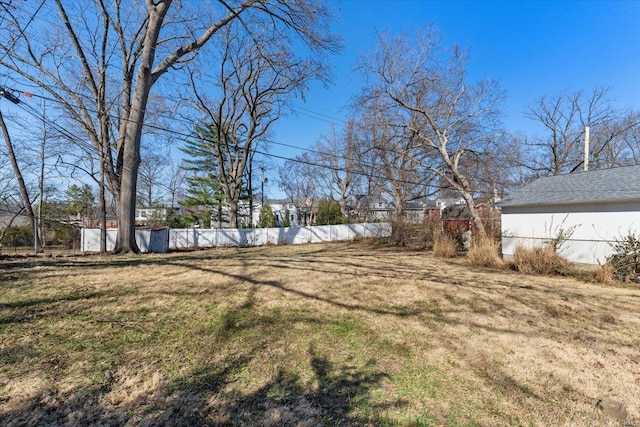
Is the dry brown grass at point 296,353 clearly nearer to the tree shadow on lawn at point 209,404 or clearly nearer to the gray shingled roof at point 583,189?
the tree shadow on lawn at point 209,404

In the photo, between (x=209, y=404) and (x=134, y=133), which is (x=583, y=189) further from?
(x=134, y=133)

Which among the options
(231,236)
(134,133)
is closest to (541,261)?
(134,133)

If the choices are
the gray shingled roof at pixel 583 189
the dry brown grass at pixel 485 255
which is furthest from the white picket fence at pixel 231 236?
the dry brown grass at pixel 485 255

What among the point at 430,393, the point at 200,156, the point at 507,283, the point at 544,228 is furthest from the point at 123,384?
the point at 200,156

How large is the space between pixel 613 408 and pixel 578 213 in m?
10.9

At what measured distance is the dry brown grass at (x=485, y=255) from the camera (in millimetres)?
9305

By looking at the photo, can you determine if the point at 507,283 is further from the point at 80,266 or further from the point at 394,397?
the point at 80,266

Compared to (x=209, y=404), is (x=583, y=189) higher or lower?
higher

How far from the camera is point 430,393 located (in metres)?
2.55

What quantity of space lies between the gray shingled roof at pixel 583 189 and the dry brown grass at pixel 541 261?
361cm

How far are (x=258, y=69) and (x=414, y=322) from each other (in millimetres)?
18331

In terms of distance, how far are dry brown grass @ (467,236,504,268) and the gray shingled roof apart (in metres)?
3.68

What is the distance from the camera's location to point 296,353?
123 inches

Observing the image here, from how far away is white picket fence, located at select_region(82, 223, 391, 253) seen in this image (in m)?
15.1
